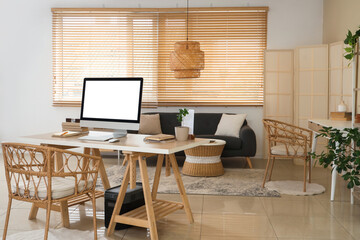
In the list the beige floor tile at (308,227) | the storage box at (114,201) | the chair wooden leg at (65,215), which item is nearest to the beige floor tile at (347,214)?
the beige floor tile at (308,227)

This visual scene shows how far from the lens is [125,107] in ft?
11.1

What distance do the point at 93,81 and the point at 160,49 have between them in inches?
132

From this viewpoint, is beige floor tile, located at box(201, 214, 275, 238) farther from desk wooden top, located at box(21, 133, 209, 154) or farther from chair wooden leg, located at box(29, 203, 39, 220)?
chair wooden leg, located at box(29, 203, 39, 220)

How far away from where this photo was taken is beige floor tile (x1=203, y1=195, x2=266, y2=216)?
3.75m

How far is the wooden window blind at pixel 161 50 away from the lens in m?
6.68

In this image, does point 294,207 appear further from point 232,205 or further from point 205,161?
point 205,161

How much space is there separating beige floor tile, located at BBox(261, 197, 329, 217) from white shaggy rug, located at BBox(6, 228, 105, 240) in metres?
1.62

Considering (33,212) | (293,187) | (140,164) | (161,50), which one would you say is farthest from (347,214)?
(161,50)

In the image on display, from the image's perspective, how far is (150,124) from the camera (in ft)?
20.9

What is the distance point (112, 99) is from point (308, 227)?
6.24 feet

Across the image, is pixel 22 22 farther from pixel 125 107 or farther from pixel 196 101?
pixel 125 107

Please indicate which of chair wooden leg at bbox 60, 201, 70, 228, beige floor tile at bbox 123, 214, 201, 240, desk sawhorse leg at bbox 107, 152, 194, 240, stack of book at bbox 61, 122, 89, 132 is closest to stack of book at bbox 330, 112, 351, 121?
beige floor tile at bbox 123, 214, 201, 240

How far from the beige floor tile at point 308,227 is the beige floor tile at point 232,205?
10.5 inches

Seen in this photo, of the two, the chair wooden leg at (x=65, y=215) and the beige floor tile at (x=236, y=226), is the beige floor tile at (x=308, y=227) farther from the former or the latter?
the chair wooden leg at (x=65, y=215)
